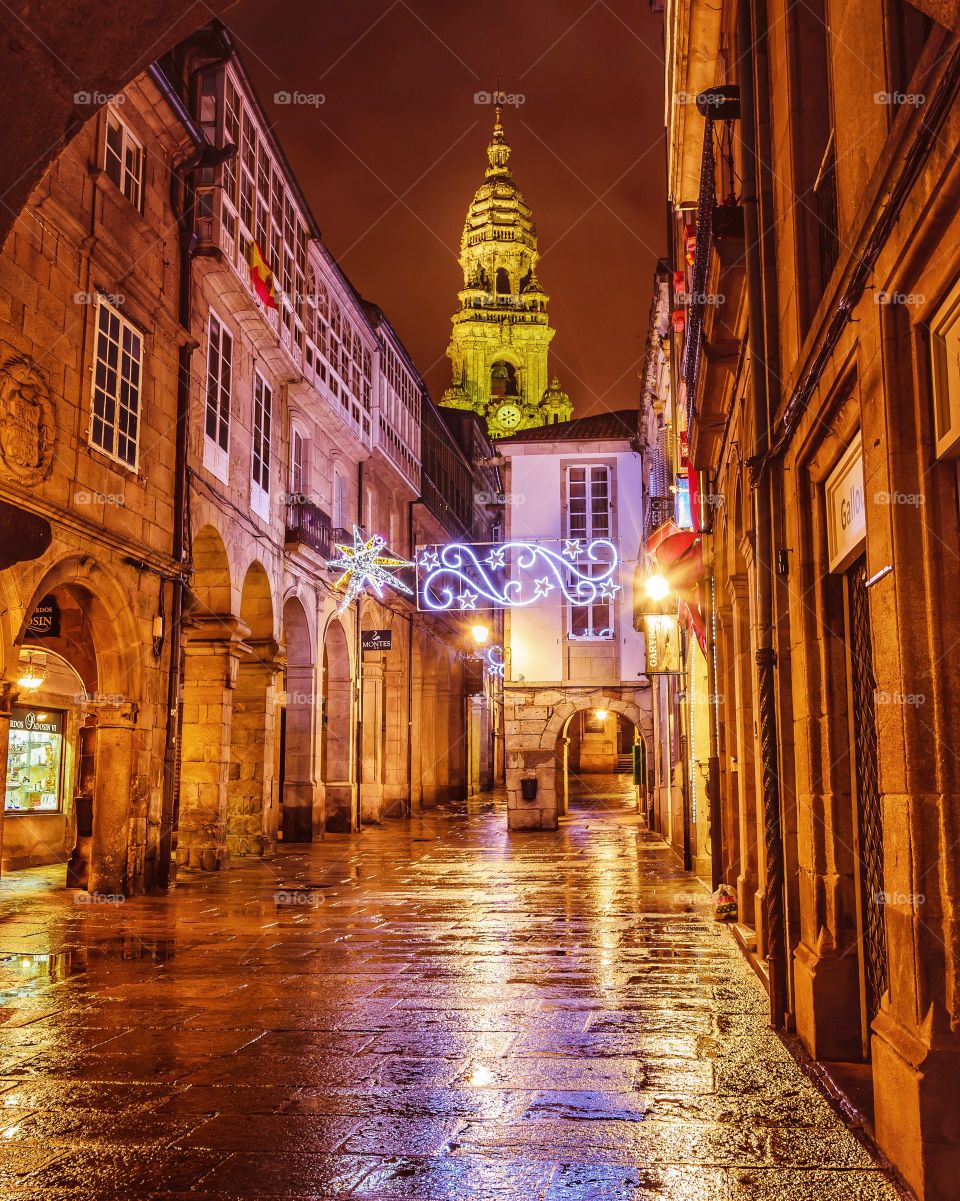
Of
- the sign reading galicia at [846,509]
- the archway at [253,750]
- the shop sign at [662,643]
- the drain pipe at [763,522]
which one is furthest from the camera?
the archway at [253,750]

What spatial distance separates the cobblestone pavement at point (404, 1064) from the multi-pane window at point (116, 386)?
562 centimetres

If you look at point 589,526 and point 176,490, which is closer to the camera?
point 176,490

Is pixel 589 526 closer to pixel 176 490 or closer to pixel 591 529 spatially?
pixel 591 529

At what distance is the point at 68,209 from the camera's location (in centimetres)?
1269

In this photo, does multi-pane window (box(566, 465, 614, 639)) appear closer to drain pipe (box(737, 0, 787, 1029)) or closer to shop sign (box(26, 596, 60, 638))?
shop sign (box(26, 596, 60, 638))

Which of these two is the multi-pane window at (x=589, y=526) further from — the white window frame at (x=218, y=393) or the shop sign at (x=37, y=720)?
the shop sign at (x=37, y=720)

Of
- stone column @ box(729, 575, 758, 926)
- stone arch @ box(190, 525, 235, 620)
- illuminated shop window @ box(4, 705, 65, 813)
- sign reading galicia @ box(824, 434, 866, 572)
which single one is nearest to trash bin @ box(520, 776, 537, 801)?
stone arch @ box(190, 525, 235, 620)

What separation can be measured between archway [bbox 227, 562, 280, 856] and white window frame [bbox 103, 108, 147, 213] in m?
7.07

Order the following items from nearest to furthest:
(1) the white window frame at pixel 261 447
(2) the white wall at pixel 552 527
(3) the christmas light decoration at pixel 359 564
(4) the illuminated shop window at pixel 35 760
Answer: (4) the illuminated shop window at pixel 35 760
(1) the white window frame at pixel 261 447
(3) the christmas light decoration at pixel 359 564
(2) the white wall at pixel 552 527

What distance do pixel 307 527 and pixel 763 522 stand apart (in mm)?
15904

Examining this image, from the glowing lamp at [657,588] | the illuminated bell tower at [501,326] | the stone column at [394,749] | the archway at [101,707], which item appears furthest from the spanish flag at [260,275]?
the illuminated bell tower at [501,326]

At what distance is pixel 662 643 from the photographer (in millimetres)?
21234

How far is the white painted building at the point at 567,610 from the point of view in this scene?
2720 centimetres

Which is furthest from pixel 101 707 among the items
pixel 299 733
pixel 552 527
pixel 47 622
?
pixel 552 527
